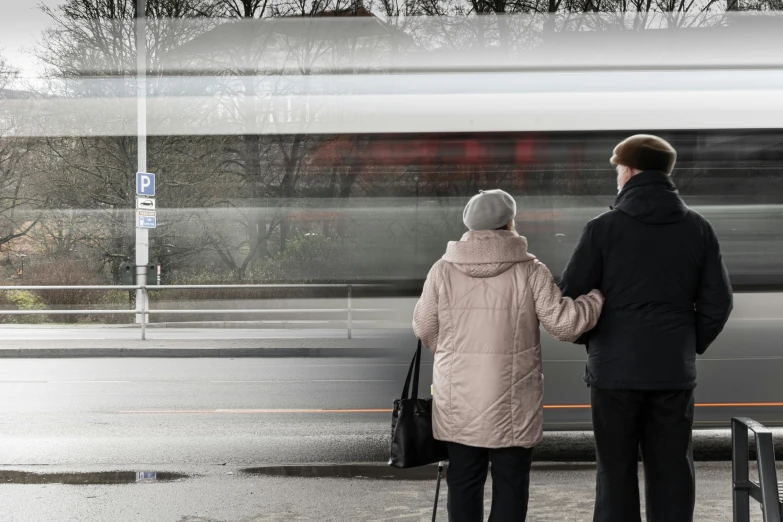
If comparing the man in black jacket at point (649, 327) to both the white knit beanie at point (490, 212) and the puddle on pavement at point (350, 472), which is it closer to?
the white knit beanie at point (490, 212)

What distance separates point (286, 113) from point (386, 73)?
3.39ft

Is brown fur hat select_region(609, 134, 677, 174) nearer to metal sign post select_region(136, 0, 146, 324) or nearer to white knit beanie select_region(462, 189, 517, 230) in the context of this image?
white knit beanie select_region(462, 189, 517, 230)

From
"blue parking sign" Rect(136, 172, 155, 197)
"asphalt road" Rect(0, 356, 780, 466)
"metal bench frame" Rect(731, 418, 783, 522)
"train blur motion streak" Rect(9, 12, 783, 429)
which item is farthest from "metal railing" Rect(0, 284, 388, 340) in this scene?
"metal bench frame" Rect(731, 418, 783, 522)

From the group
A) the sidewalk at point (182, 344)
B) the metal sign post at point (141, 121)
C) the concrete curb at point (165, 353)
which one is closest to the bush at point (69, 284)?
the sidewalk at point (182, 344)

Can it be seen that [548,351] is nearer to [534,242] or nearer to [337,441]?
[534,242]

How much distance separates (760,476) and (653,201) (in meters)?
1.06

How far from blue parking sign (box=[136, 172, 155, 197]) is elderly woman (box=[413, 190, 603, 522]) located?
1070cm

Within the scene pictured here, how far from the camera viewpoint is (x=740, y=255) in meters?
6.69

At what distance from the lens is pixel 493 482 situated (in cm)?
355

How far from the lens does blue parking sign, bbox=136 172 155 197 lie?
13.9m

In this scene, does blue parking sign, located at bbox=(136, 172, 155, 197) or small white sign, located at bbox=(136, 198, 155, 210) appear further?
small white sign, located at bbox=(136, 198, 155, 210)

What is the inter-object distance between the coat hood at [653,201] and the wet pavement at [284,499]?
80.8 inches

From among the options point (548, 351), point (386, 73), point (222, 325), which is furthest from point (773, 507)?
Answer: point (222, 325)

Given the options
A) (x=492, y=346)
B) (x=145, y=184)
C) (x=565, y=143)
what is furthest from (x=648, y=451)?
(x=145, y=184)
